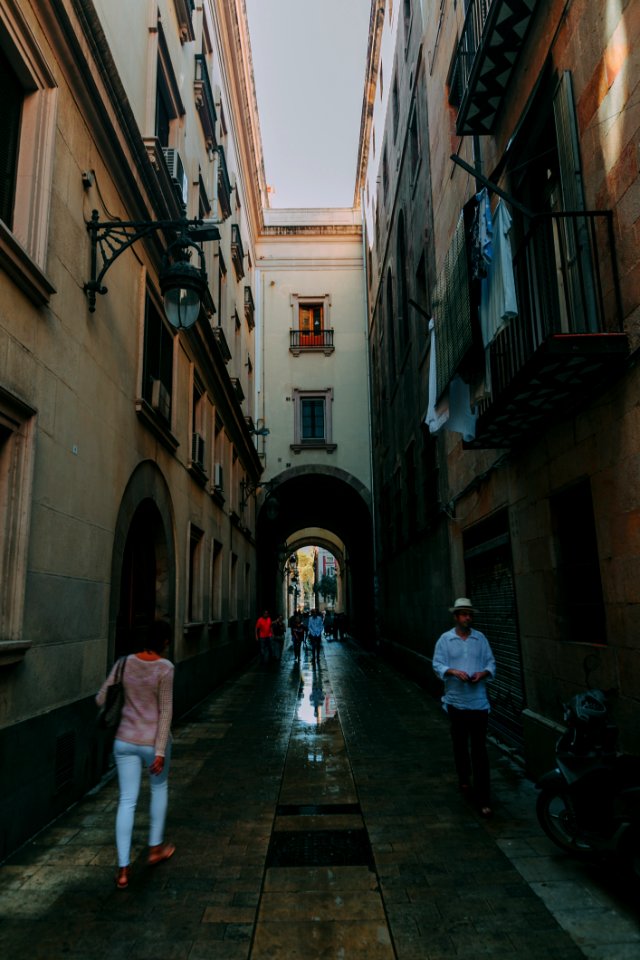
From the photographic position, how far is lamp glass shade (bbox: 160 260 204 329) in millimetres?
7516

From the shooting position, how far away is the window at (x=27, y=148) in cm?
556

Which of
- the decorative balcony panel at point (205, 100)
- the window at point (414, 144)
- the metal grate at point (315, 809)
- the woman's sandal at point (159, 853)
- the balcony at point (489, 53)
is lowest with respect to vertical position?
the metal grate at point (315, 809)

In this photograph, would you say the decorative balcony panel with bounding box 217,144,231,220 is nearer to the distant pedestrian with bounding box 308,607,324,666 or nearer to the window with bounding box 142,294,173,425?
the window with bounding box 142,294,173,425

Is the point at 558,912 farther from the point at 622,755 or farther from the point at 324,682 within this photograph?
the point at 324,682

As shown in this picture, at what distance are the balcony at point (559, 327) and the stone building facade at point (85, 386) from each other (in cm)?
344

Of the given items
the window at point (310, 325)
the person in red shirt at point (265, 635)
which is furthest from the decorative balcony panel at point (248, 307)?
the person in red shirt at point (265, 635)

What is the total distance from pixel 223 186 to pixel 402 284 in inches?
211

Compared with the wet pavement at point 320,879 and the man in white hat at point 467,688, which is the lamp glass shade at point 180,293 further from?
the wet pavement at point 320,879

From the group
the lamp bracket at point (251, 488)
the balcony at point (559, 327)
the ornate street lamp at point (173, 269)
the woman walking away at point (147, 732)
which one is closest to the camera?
the woman walking away at point (147, 732)

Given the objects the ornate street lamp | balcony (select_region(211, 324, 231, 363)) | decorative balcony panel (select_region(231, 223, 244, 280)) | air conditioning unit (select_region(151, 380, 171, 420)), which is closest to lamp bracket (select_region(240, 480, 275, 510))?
balcony (select_region(211, 324, 231, 363))

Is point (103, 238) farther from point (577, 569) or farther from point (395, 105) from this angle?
point (395, 105)

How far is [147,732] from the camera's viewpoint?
4.69 meters

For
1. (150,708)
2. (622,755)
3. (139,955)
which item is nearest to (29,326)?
(150,708)

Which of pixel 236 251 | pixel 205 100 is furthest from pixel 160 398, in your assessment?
pixel 236 251
